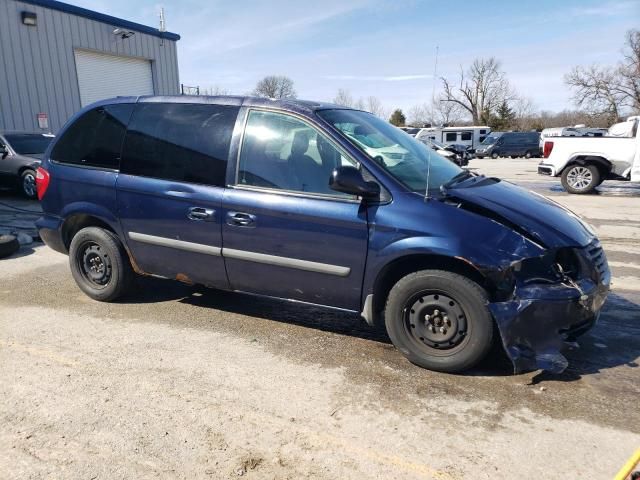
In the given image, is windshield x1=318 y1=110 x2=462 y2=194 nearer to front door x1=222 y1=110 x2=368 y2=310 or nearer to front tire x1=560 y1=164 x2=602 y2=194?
front door x1=222 y1=110 x2=368 y2=310

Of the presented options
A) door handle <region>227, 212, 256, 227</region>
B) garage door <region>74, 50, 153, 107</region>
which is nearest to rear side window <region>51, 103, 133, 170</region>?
door handle <region>227, 212, 256, 227</region>

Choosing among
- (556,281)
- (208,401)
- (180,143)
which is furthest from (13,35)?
(556,281)

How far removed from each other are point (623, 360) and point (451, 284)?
56.6 inches

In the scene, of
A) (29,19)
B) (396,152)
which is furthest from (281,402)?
(29,19)

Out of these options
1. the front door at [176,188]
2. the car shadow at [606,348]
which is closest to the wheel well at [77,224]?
the front door at [176,188]

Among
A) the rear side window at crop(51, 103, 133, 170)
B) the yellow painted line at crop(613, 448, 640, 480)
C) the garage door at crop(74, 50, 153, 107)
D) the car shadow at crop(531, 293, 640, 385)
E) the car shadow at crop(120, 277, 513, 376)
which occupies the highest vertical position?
the garage door at crop(74, 50, 153, 107)

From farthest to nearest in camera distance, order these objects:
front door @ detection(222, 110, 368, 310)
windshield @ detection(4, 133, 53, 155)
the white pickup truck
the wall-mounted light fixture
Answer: the wall-mounted light fixture → the white pickup truck → windshield @ detection(4, 133, 53, 155) → front door @ detection(222, 110, 368, 310)

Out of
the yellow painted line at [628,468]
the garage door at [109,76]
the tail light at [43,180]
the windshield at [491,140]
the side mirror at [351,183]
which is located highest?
the garage door at [109,76]

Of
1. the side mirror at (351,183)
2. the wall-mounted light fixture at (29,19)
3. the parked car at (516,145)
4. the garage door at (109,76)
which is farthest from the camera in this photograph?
the parked car at (516,145)

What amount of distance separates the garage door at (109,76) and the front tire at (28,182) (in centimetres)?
583

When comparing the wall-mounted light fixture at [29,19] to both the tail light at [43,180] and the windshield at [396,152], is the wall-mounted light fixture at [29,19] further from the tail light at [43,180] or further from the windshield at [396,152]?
the windshield at [396,152]

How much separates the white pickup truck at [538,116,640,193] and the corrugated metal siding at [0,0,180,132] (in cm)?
1024

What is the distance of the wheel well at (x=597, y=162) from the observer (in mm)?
12132

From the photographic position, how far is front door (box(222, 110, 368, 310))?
11.3 feet
